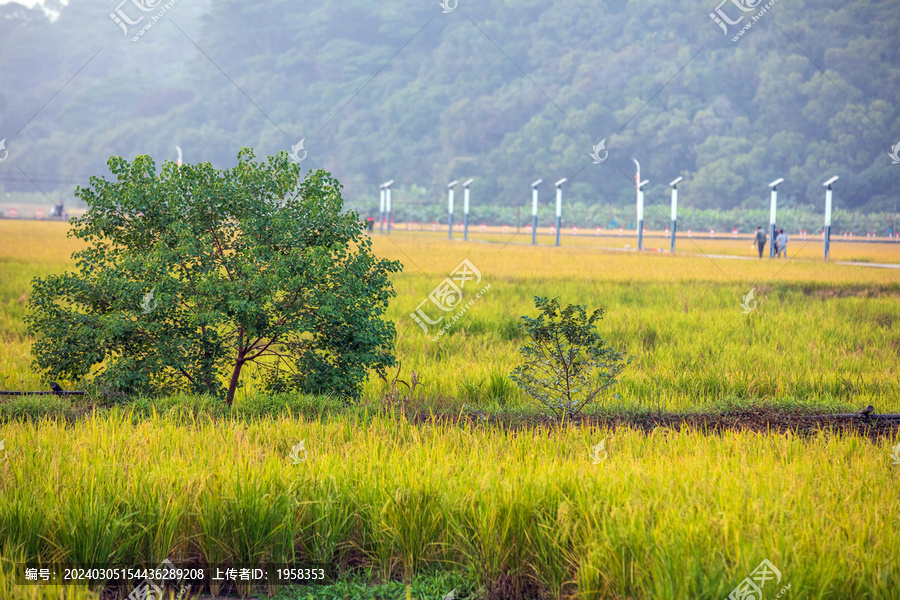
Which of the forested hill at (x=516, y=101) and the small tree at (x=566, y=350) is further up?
the forested hill at (x=516, y=101)

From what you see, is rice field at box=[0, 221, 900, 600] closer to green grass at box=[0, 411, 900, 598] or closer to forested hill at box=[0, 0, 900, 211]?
green grass at box=[0, 411, 900, 598]

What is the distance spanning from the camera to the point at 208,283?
6883 millimetres

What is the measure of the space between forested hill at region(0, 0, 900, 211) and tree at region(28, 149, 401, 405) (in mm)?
72216

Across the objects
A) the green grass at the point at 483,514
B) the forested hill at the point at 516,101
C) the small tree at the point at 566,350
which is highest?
the forested hill at the point at 516,101

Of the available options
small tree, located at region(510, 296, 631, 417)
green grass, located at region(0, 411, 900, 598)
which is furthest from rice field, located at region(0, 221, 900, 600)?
small tree, located at region(510, 296, 631, 417)

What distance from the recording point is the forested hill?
8250 centimetres

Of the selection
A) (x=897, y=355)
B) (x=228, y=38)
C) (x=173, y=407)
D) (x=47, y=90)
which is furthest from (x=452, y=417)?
(x=47, y=90)

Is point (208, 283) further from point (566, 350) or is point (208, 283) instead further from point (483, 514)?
point (483, 514)

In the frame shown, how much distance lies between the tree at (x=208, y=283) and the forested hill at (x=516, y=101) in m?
72.2

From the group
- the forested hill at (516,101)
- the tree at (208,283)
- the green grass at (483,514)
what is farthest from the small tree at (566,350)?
the forested hill at (516,101)

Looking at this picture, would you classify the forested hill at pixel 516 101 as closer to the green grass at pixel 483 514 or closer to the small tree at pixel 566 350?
the small tree at pixel 566 350

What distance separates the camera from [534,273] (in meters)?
21.7

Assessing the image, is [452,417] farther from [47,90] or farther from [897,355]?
[47,90]

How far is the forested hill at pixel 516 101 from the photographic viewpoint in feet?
271
